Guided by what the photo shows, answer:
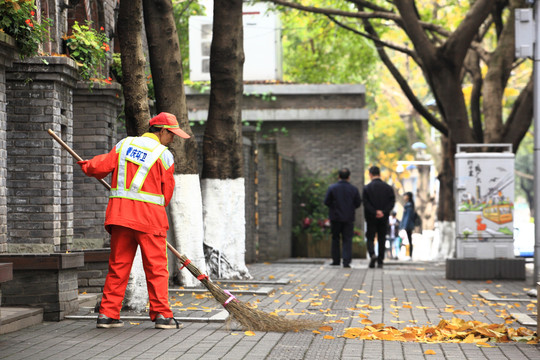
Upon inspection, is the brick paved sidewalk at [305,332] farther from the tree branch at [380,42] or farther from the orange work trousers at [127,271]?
the tree branch at [380,42]

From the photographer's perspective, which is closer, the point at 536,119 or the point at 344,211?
the point at 536,119

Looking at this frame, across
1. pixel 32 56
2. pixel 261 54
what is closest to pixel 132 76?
pixel 32 56

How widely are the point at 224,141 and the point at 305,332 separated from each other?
6.27m

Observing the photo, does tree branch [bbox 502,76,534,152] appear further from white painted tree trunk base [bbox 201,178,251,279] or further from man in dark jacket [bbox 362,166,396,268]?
white painted tree trunk base [bbox 201,178,251,279]

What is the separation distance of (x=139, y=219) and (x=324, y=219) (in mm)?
17151

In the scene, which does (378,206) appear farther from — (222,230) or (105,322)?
(105,322)

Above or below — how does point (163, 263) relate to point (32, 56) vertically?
below

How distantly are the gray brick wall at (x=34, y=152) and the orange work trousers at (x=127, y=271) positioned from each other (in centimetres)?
182

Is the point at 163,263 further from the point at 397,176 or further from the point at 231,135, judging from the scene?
the point at 397,176

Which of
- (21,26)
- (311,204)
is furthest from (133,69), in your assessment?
(311,204)

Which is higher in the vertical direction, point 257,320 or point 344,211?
point 344,211

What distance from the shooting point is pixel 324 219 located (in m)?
26.2

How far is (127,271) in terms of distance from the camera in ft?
30.7

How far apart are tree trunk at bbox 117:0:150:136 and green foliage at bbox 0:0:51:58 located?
4.45 feet
